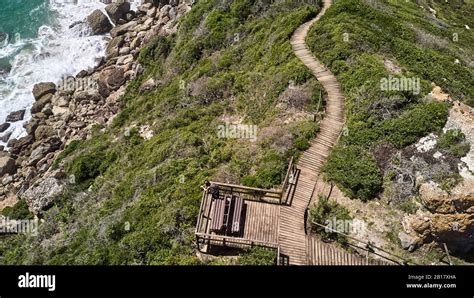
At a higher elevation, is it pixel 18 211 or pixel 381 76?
pixel 381 76

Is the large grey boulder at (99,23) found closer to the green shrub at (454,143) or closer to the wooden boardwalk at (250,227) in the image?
the wooden boardwalk at (250,227)

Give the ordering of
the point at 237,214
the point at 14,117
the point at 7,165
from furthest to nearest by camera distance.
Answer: the point at 14,117 < the point at 7,165 < the point at 237,214

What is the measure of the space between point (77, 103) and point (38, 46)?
16.8 m

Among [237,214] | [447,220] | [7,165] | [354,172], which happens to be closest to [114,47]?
[7,165]

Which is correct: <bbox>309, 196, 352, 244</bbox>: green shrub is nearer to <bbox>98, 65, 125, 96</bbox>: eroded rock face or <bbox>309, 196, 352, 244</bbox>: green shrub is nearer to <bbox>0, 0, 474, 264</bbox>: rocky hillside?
<bbox>0, 0, 474, 264</bbox>: rocky hillside

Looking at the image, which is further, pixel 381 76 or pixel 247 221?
pixel 381 76

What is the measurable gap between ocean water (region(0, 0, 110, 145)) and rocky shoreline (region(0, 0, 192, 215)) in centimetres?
179

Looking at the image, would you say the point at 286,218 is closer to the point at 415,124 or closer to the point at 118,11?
the point at 415,124

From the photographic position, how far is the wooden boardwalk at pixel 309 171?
77.7 feet

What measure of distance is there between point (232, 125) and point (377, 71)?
494 inches

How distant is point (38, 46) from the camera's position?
207ft

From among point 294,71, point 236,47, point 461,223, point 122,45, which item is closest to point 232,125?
point 294,71

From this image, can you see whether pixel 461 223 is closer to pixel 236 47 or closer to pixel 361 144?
pixel 361 144
